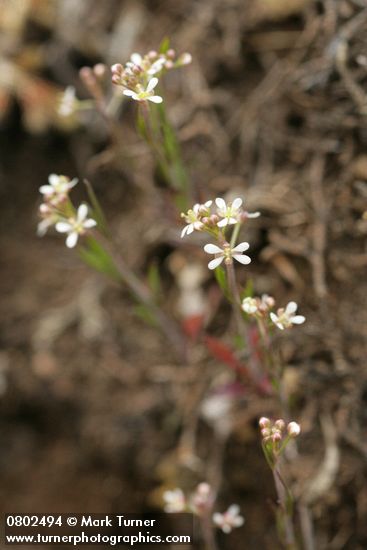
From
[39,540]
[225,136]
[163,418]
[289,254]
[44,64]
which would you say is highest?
[44,64]

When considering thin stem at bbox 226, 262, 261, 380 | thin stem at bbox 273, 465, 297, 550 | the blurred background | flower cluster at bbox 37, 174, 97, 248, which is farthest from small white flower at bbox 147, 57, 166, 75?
thin stem at bbox 273, 465, 297, 550

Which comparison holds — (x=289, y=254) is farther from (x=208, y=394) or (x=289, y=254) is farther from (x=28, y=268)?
(x=28, y=268)

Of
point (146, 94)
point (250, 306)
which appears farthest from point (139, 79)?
point (250, 306)

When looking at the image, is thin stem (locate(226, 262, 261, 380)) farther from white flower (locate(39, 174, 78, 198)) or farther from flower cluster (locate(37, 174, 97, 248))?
white flower (locate(39, 174, 78, 198))

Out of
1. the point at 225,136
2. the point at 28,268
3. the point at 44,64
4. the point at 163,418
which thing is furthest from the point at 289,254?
the point at 44,64

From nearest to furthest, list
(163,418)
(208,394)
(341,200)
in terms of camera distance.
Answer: (341,200) → (208,394) → (163,418)

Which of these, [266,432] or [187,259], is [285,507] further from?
[187,259]

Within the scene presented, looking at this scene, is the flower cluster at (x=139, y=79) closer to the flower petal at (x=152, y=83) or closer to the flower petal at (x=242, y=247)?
the flower petal at (x=152, y=83)

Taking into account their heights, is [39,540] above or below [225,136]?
below
